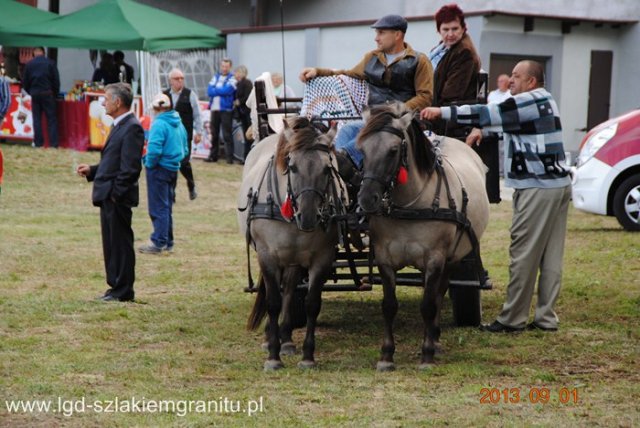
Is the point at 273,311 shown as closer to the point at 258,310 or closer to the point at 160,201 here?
the point at 258,310

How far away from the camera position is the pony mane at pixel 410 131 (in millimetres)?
7203

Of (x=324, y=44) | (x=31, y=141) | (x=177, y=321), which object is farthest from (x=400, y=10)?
(x=177, y=321)

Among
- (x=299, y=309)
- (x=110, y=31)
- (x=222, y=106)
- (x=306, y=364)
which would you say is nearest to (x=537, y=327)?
(x=299, y=309)

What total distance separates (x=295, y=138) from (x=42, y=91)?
1710 cm

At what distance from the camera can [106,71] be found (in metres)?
26.0

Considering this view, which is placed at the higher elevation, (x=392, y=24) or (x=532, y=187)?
(x=392, y=24)

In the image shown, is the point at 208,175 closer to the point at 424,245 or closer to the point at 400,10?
the point at 400,10

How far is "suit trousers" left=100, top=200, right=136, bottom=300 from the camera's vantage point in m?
9.98

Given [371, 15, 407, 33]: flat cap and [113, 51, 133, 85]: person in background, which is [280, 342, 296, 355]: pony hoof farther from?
[113, 51, 133, 85]: person in background

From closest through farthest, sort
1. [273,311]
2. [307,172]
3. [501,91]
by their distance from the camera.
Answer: [307,172] < [273,311] < [501,91]

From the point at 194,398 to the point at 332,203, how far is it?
5.52ft

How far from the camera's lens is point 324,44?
81.2 feet

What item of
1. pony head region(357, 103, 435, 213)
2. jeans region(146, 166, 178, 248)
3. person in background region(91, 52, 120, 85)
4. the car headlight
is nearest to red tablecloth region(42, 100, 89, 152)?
person in background region(91, 52, 120, 85)
